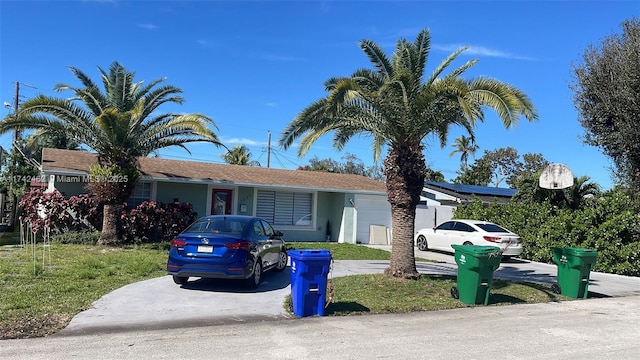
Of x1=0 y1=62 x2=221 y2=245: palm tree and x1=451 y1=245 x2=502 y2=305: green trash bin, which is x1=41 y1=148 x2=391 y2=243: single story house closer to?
x1=0 y1=62 x2=221 y2=245: palm tree

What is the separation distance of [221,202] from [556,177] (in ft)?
41.7

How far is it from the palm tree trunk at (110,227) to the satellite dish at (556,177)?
14.6 metres

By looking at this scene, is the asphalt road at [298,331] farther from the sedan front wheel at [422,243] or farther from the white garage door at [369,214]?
the white garage door at [369,214]

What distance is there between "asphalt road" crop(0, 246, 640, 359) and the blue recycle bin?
256mm

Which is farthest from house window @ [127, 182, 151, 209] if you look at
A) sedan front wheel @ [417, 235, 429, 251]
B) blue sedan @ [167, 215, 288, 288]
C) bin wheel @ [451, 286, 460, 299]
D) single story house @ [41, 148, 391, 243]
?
bin wheel @ [451, 286, 460, 299]

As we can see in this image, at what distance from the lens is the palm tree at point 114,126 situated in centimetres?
1512

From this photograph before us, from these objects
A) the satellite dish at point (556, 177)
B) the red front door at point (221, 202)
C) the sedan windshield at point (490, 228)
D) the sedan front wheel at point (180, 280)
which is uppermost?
the satellite dish at point (556, 177)

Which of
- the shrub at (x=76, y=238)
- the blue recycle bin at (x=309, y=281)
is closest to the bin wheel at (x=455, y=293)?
the blue recycle bin at (x=309, y=281)

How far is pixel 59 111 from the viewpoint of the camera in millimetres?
15180

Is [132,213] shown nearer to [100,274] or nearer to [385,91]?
[100,274]

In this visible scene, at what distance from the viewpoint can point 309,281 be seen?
775 centimetres

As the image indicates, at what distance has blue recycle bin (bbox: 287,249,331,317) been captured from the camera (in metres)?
7.69

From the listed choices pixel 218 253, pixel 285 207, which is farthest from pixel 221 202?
pixel 218 253

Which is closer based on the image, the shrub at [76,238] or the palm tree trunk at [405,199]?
the palm tree trunk at [405,199]
